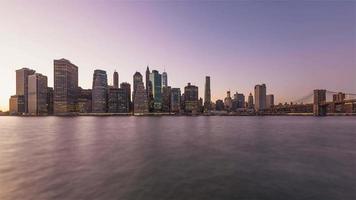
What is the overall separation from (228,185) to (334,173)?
13.8 metres

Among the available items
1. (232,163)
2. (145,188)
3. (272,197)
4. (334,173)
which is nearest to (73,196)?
(145,188)

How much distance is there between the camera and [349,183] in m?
21.5

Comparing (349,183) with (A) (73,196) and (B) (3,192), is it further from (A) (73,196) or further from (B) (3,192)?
(B) (3,192)

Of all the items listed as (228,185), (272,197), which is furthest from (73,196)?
(272,197)

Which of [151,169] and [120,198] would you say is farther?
[151,169]

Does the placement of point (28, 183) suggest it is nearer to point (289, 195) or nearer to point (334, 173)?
point (289, 195)

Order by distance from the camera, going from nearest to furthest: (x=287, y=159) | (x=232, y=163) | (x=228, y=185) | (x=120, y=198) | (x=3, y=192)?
(x=120, y=198) < (x=3, y=192) < (x=228, y=185) < (x=232, y=163) < (x=287, y=159)

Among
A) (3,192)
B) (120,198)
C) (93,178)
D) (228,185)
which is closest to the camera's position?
(120,198)

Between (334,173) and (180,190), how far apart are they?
18189 millimetres

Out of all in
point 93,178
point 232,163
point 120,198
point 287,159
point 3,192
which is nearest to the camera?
point 120,198

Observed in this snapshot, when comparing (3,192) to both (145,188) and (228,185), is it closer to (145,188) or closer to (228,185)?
(145,188)

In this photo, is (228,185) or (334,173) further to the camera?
(334,173)

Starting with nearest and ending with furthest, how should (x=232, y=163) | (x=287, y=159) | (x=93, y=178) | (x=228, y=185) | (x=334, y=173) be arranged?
(x=228, y=185) → (x=93, y=178) → (x=334, y=173) → (x=232, y=163) → (x=287, y=159)

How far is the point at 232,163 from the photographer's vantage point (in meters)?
29.7
